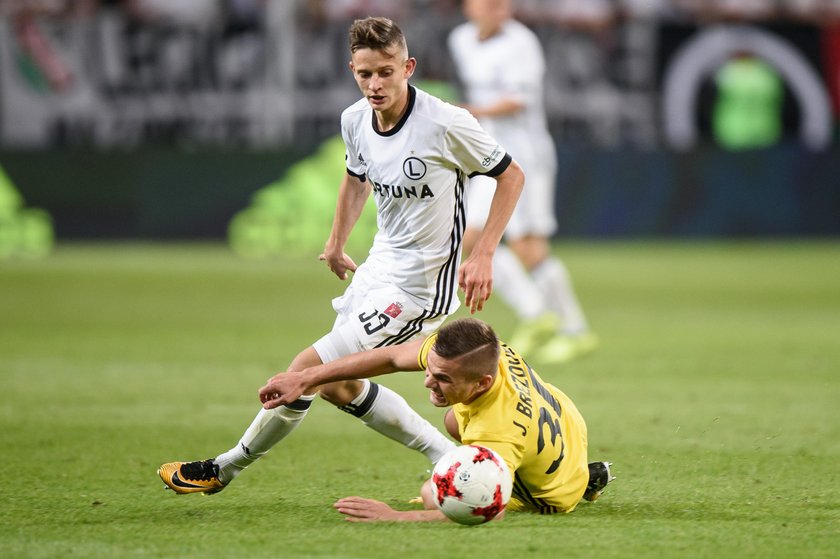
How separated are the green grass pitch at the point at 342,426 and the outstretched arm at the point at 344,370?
1.57 feet

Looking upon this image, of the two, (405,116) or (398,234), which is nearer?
(405,116)

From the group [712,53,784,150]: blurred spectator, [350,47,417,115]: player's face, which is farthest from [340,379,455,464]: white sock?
[712,53,784,150]: blurred spectator

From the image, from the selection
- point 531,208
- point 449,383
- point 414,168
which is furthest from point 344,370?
point 531,208

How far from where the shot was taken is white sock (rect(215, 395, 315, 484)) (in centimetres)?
526

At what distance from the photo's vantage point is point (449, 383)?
4.71 meters

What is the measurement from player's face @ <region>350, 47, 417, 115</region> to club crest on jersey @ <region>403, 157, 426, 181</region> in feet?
0.77

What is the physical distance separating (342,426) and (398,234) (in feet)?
7.09

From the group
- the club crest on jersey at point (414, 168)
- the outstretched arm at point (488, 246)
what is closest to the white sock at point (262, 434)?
the outstretched arm at point (488, 246)

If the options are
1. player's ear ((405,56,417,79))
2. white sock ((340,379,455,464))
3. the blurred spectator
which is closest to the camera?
player's ear ((405,56,417,79))

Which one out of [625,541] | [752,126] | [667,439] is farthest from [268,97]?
[625,541]

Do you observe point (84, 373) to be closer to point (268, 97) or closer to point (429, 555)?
point (429, 555)

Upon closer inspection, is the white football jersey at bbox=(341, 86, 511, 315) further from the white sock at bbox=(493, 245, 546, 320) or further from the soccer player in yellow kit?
the white sock at bbox=(493, 245, 546, 320)

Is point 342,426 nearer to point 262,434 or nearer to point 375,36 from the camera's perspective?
point 262,434

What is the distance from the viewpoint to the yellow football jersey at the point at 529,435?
4746mm
